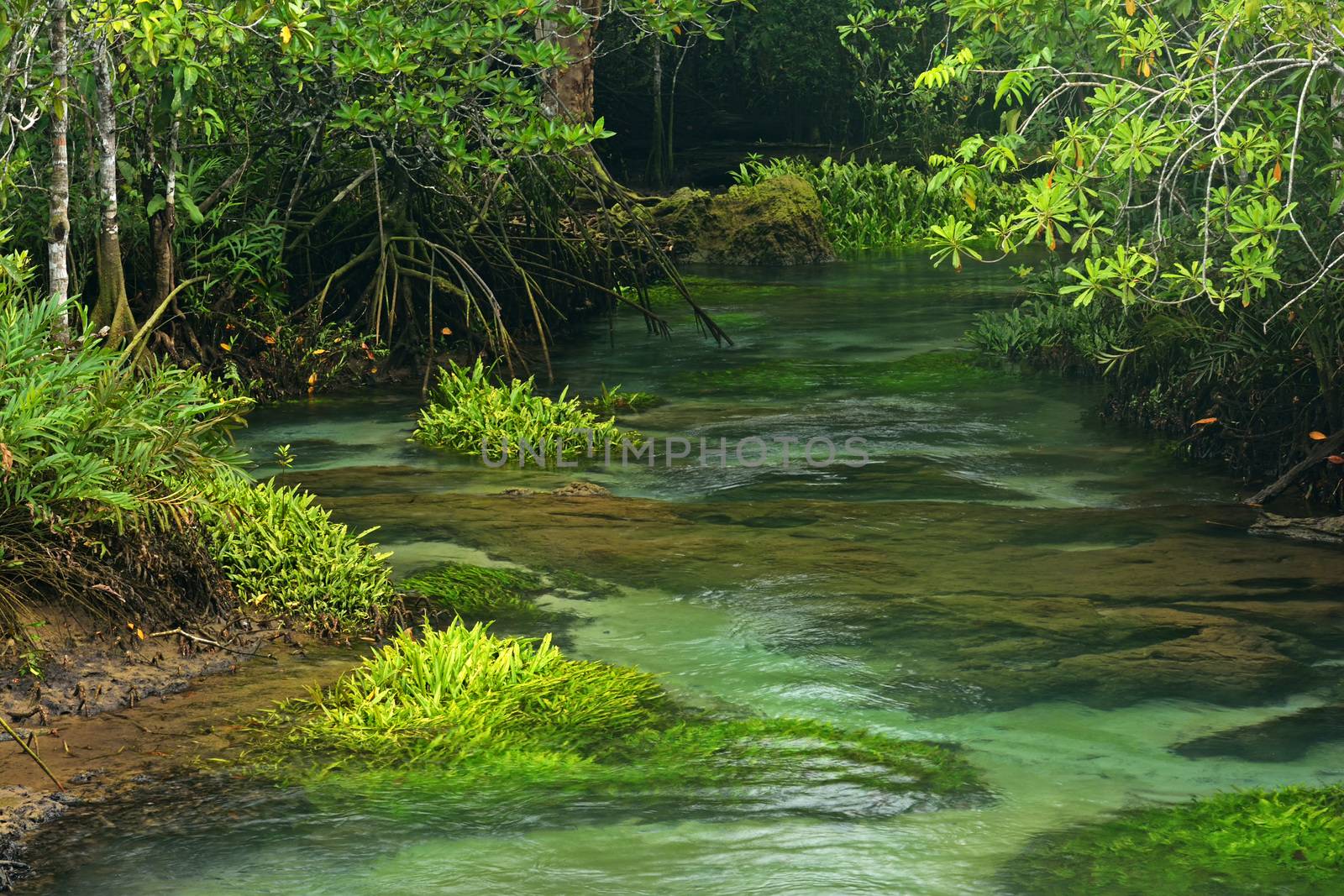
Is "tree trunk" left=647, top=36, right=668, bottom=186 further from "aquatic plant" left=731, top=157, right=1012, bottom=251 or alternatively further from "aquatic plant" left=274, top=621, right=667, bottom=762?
"aquatic plant" left=274, top=621, right=667, bottom=762

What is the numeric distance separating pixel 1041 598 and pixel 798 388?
5451mm

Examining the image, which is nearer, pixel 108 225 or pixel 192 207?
pixel 108 225

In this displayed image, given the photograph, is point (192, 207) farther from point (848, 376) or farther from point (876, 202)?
point (876, 202)

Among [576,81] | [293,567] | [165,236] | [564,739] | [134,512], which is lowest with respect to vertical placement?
[564,739]

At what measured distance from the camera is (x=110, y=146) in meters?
9.41

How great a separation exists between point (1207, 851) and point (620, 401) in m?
7.36

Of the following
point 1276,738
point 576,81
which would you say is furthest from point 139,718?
point 576,81

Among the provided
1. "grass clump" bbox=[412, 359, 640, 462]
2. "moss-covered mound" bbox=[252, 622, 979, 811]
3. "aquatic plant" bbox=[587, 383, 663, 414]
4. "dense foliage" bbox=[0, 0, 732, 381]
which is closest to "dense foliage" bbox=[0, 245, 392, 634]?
"moss-covered mound" bbox=[252, 622, 979, 811]

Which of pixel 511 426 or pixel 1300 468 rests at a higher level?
pixel 511 426

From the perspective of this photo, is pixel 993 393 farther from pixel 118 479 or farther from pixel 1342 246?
pixel 118 479

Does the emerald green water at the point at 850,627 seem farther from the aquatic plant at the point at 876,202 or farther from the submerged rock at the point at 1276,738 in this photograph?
the aquatic plant at the point at 876,202

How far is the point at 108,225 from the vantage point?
31.1ft

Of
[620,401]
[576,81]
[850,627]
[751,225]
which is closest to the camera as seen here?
[850,627]

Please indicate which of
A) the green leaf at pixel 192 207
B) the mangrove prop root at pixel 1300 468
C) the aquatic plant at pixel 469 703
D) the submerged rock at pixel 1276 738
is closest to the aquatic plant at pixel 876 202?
the green leaf at pixel 192 207
